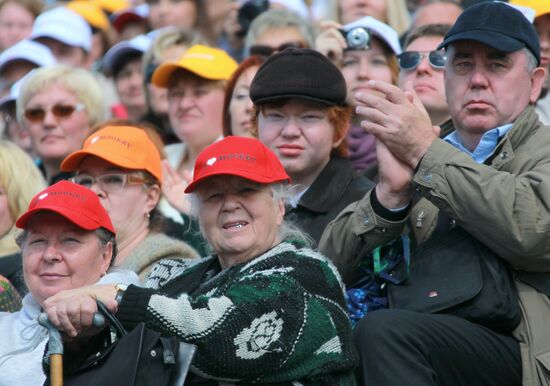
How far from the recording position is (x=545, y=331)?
5.10m

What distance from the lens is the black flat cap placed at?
628 cm

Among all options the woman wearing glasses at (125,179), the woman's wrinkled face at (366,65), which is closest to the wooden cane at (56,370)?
the woman wearing glasses at (125,179)

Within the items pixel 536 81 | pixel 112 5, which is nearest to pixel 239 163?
pixel 536 81

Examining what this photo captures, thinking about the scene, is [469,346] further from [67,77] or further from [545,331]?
[67,77]

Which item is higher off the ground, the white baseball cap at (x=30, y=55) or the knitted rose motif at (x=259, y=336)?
the knitted rose motif at (x=259, y=336)

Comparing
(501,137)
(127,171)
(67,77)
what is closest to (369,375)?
(501,137)

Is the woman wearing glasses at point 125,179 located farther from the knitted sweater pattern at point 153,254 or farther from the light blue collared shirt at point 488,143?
the light blue collared shirt at point 488,143

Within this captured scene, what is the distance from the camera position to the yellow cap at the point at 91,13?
1103 cm

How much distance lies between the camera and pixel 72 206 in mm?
5520

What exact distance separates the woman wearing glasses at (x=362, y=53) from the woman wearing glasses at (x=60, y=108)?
66.3 inches

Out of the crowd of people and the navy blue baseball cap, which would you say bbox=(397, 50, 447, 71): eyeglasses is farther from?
the navy blue baseball cap

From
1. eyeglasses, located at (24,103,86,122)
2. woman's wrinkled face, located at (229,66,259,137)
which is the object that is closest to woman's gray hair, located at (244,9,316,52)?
woman's wrinkled face, located at (229,66,259,137)

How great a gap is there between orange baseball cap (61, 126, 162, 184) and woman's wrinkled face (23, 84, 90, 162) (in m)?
1.67

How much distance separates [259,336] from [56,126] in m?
4.10
